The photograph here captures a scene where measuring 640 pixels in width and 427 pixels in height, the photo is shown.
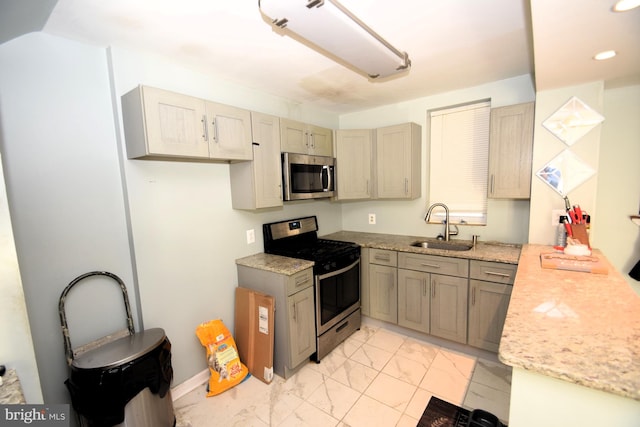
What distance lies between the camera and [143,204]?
1868 mm

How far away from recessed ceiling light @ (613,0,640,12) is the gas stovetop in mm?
2104

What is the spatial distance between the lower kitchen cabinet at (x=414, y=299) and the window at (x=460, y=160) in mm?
758

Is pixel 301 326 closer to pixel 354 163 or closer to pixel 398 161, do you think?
pixel 354 163

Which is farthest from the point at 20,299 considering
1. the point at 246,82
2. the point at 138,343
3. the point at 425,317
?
the point at 425,317

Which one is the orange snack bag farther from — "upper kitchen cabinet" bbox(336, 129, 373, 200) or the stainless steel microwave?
"upper kitchen cabinet" bbox(336, 129, 373, 200)

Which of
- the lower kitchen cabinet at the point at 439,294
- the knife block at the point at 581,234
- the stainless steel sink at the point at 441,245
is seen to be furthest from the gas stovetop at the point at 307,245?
the knife block at the point at 581,234

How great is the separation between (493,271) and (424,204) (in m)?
1.05

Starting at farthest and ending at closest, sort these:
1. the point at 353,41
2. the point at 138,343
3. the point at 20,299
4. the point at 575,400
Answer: the point at 138,343 < the point at 353,41 < the point at 20,299 < the point at 575,400

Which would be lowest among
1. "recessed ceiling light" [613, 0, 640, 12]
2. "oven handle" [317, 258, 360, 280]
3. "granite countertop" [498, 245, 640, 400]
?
"oven handle" [317, 258, 360, 280]

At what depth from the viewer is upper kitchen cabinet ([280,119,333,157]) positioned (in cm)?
249

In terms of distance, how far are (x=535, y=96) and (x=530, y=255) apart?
4.32 feet

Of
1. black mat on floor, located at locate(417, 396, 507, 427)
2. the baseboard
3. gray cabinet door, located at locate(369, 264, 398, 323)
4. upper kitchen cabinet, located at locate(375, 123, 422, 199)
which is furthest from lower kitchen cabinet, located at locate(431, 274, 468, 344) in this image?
the baseboard

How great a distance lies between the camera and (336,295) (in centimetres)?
258

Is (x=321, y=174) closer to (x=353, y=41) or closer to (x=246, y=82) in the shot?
(x=246, y=82)
